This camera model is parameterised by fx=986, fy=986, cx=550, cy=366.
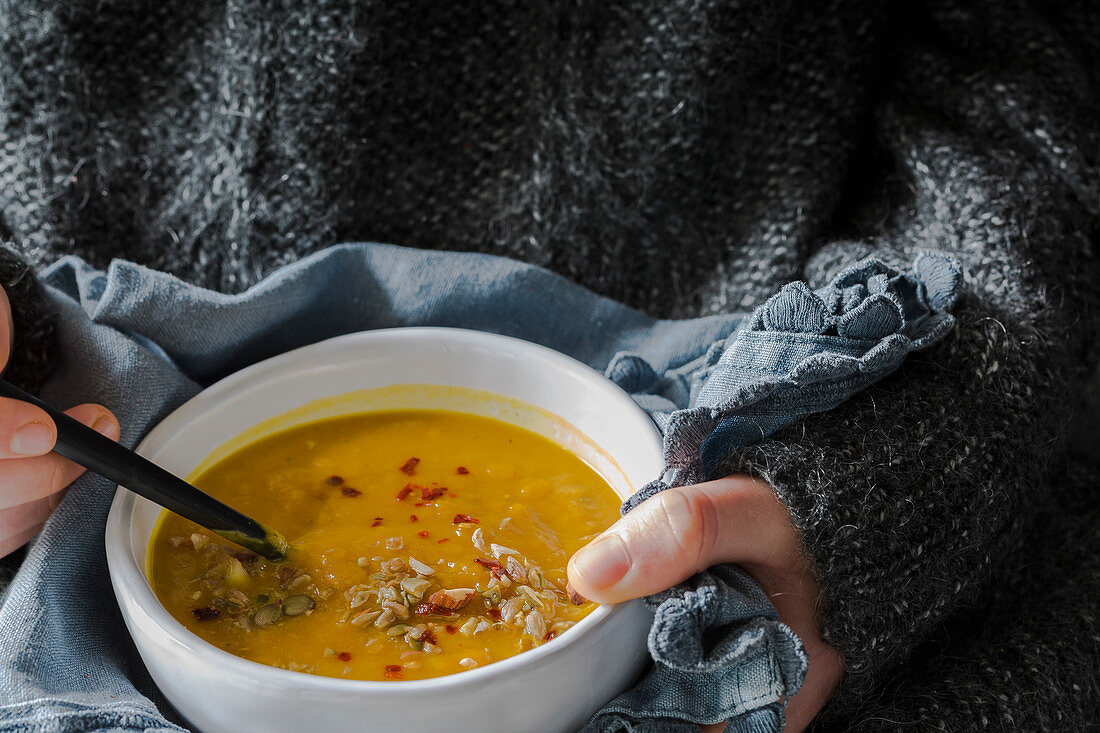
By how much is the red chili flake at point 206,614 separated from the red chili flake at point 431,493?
201 mm

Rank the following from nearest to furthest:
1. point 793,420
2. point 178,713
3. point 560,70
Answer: point 178,713 → point 793,420 → point 560,70

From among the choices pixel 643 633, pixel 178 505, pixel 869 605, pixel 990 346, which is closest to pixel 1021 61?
pixel 990 346

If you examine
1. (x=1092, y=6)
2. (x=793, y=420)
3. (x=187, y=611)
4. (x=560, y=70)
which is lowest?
(x=187, y=611)

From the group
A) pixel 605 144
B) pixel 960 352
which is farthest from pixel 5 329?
pixel 960 352

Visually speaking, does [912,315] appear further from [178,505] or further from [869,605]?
[178,505]

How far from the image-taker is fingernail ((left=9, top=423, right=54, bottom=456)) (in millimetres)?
720

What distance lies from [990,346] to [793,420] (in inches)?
9.7

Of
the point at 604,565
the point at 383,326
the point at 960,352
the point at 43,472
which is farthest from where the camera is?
the point at 383,326

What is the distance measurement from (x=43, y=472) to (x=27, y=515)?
0.24 ft

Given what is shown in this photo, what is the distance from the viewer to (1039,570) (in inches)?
42.4

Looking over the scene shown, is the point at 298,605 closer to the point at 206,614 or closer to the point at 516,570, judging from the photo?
the point at 206,614

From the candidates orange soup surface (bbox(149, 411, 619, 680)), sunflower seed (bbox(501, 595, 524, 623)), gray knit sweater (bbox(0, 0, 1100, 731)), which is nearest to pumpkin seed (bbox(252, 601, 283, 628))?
orange soup surface (bbox(149, 411, 619, 680))

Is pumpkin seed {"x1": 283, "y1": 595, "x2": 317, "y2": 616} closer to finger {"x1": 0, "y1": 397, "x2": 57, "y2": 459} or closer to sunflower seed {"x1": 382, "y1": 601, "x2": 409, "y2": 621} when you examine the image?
sunflower seed {"x1": 382, "y1": 601, "x2": 409, "y2": 621}

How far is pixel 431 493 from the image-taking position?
0.89m
